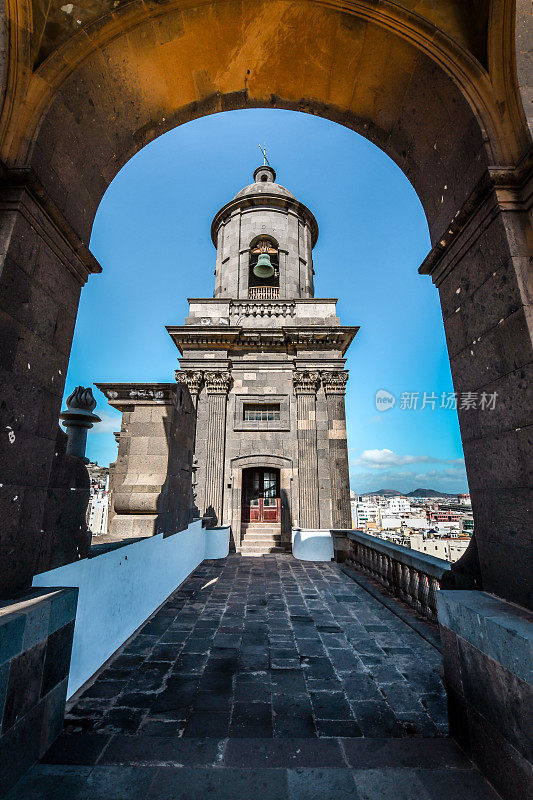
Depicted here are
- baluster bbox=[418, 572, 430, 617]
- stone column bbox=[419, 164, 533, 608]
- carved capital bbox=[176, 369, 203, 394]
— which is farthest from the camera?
carved capital bbox=[176, 369, 203, 394]

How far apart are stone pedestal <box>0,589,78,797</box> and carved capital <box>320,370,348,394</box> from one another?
11.2m

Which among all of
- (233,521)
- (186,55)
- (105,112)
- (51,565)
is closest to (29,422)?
(51,565)

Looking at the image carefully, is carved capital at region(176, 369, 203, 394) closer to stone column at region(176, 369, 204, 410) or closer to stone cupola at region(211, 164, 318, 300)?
stone column at region(176, 369, 204, 410)

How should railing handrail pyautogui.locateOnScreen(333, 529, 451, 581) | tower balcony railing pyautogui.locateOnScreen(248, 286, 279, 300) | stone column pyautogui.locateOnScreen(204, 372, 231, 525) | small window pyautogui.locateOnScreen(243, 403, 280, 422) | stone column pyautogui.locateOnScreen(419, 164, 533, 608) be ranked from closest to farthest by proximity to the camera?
stone column pyautogui.locateOnScreen(419, 164, 533, 608) → railing handrail pyautogui.locateOnScreen(333, 529, 451, 581) → stone column pyautogui.locateOnScreen(204, 372, 231, 525) → small window pyautogui.locateOnScreen(243, 403, 280, 422) → tower balcony railing pyautogui.locateOnScreen(248, 286, 279, 300)

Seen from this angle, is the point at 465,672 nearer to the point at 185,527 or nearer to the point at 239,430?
the point at 185,527

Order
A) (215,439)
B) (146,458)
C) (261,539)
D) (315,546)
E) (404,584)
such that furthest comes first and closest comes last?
(215,439) < (261,539) < (315,546) < (146,458) < (404,584)

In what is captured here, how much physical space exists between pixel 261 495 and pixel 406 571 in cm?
796

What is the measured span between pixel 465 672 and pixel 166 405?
4834 mm

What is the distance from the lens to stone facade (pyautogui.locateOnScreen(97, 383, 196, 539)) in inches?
204

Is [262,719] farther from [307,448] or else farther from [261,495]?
[261,495]

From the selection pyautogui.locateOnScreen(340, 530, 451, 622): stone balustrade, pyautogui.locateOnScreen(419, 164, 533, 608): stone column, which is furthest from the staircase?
pyautogui.locateOnScreen(419, 164, 533, 608): stone column

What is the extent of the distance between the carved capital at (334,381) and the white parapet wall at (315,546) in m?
5.04

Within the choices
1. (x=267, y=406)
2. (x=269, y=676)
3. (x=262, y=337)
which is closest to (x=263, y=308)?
(x=262, y=337)

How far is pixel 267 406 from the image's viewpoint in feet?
43.3
